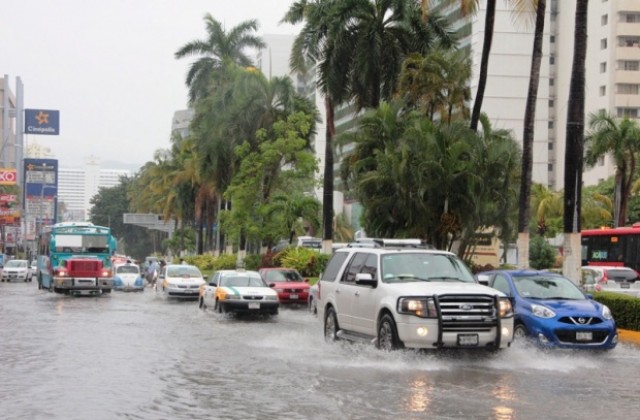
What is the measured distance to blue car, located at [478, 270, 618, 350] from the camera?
16516 mm

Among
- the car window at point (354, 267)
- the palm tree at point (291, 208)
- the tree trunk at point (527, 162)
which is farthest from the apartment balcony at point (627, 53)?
the car window at point (354, 267)

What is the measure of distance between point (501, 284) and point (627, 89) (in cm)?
8089

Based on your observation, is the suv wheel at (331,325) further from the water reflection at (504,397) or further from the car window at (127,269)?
the car window at (127,269)

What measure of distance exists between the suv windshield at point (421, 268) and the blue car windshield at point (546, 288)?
6.43ft

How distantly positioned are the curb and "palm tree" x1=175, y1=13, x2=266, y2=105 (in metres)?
46.1

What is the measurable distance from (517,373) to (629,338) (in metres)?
7.09

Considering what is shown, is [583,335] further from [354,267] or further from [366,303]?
[354,267]

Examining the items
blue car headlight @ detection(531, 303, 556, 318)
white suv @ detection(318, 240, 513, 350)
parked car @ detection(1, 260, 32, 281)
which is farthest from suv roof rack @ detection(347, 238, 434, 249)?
parked car @ detection(1, 260, 32, 281)

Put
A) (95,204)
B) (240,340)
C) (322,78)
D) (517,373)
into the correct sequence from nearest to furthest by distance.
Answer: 1. (517,373)
2. (240,340)
3. (322,78)
4. (95,204)

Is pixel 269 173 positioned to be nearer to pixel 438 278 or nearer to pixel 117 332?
pixel 117 332

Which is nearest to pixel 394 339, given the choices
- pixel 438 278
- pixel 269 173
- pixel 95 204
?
pixel 438 278

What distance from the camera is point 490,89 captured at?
327ft

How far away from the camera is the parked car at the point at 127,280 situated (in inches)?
1820

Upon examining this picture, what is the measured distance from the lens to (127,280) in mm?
46344
